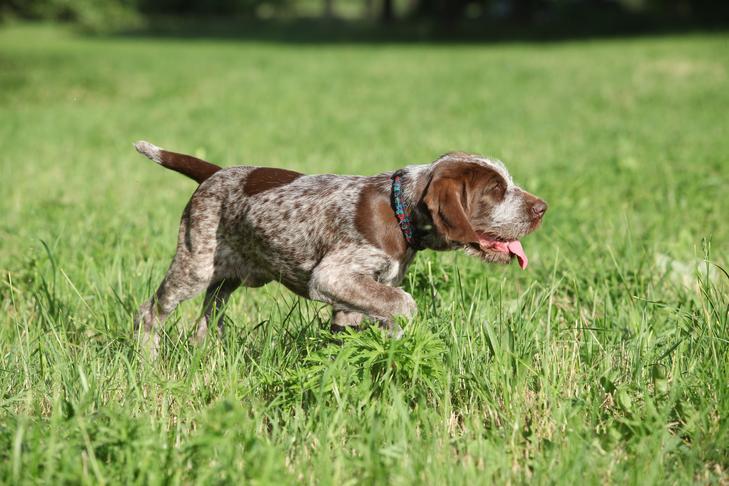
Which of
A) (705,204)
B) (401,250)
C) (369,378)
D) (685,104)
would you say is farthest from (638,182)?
(685,104)

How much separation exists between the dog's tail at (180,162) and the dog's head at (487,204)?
148 centimetres

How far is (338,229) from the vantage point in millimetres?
3848

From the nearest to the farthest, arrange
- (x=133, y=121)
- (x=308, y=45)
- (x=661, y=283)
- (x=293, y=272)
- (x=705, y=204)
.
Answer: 1. (x=293, y=272)
2. (x=661, y=283)
3. (x=705, y=204)
4. (x=133, y=121)
5. (x=308, y=45)

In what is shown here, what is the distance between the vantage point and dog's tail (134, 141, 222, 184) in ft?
14.6

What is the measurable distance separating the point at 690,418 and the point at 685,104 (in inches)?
561

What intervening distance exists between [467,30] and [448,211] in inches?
1631

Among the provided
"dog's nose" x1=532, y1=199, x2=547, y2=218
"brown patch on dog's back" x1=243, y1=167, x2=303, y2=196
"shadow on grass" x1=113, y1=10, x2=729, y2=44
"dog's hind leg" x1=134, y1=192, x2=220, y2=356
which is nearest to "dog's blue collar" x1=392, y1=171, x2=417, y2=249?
"dog's nose" x1=532, y1=199, x2=547, y2=218

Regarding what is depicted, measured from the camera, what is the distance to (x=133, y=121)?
1420 centimetres

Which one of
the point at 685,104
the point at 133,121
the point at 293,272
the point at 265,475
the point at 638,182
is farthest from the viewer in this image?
the point at 685,104

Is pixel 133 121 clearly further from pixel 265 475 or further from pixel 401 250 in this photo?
pixel 265 475

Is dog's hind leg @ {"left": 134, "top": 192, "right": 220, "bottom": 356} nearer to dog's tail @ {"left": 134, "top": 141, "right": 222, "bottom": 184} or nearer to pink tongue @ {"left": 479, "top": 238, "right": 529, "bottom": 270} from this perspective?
dog's tail @ {"left": 134, "top": 141, "right": 222, "bottom": 184}

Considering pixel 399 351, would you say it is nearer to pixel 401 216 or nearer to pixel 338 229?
pixel 401 216

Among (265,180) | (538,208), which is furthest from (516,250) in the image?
(265,180)

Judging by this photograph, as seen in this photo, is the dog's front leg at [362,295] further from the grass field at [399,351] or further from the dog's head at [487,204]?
the dog's head at [487,204]
